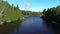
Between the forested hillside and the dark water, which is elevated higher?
the forested hillside

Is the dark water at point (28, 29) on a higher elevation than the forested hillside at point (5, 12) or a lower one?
lower

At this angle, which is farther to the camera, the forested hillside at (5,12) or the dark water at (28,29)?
the forested hillside at (5,12)

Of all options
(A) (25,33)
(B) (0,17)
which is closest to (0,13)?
(B) (0,17)

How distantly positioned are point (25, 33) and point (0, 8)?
150 ft

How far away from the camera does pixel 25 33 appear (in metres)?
50.2

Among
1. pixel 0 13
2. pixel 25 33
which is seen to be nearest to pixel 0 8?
pixel 0 13

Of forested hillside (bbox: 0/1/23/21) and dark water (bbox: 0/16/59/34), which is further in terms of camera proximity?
forested hillside (bbox: 0/1/23/21)

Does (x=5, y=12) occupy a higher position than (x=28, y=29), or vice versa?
(x=5, y=12)

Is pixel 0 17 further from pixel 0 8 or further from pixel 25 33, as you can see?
pixel 25 33

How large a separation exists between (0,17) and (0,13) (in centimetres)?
288

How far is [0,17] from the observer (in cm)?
9056

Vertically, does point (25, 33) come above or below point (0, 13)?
below

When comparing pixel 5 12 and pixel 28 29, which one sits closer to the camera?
pixel 28 29

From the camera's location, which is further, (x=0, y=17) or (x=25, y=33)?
(x=0, y=17)
